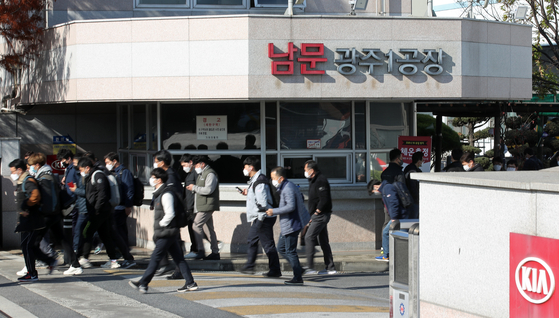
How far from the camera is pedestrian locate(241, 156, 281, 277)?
Answer: 844 centimetres

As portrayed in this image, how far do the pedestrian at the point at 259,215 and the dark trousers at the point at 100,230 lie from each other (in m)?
2.24

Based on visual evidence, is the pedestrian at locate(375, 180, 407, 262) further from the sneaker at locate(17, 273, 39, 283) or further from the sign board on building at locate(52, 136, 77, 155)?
the sign board on building at locate(52, 136, 77, 155)

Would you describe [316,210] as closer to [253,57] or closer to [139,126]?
[253,57]

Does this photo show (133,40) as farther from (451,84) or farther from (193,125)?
(451,84)

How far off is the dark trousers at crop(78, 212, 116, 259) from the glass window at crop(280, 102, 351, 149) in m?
3.71

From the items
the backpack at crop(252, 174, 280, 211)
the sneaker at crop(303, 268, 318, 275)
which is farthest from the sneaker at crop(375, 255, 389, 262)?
the backpack at crop(252, 174, 280, 211)

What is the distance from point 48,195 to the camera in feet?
26.7

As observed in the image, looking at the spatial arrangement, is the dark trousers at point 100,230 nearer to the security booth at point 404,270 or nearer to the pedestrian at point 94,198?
the pedestrian at point 94,198

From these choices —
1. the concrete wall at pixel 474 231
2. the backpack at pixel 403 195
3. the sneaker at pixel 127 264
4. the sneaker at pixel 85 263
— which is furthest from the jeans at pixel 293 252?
the concrete wall at pixel 474 231

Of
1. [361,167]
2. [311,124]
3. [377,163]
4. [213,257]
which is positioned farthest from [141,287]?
[377,163]

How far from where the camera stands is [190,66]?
10508mm

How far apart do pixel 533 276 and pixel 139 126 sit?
32.0 ft

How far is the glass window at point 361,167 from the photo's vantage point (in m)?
11.6

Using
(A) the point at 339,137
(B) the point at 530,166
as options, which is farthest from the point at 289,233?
(B) the point at 530,166
